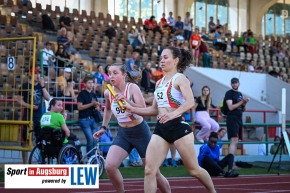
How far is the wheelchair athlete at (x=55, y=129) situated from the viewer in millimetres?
14078

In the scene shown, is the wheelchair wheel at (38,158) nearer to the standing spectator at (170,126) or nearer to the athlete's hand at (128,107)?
the athlete's hand at (128,107)

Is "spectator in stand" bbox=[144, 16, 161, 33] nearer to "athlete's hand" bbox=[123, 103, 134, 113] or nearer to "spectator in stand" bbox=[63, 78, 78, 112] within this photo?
"spectator in stand" bbox=[63, 78, 78, 112]

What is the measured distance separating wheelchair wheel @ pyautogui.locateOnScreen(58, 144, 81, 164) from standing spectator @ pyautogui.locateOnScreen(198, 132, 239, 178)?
2.76 meters

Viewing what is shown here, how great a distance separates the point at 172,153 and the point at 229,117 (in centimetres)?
176

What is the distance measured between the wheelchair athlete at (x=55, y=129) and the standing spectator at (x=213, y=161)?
2.71 metres

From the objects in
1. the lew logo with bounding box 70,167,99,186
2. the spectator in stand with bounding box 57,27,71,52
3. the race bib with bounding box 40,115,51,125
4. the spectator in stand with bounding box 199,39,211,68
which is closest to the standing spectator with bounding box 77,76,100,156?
the race bib with bounding box 40,115,51,125

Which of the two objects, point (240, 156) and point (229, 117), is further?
point (240, 156)

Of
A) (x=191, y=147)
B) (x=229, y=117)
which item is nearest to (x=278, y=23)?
(x=229, y=117)

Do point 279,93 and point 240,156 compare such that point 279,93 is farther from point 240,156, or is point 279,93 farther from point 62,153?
point 62,153

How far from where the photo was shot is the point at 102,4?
3744 centimetres

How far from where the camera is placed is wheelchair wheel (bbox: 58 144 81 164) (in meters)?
13.8

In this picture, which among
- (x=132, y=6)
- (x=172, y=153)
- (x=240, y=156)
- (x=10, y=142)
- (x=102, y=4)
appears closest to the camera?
(x=10, y=142)

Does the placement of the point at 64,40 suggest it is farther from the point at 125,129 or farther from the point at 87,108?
the point at 125,129

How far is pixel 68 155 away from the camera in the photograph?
46.0ft
